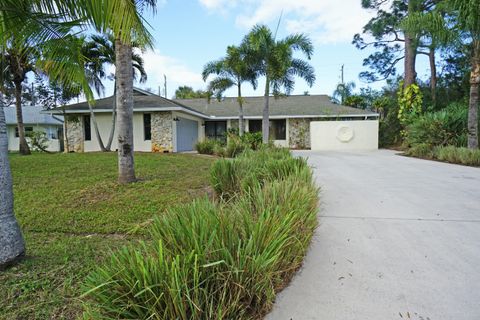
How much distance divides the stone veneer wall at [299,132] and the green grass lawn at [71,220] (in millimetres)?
13534

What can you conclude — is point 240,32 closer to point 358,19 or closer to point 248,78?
point 248,78

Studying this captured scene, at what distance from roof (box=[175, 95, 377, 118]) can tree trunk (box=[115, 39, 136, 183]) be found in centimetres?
1408

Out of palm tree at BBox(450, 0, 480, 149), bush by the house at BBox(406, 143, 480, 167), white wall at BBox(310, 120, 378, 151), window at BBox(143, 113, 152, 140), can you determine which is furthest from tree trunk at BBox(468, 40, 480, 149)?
window at BBox(143, 113, 152, 140)

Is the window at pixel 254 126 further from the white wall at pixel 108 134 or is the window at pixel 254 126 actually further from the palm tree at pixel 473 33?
the palm tree at pixel 473 33

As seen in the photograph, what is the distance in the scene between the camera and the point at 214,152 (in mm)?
14875

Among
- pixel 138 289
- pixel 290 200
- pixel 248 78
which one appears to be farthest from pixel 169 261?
pixel 248 78

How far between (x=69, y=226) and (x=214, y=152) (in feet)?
35.1

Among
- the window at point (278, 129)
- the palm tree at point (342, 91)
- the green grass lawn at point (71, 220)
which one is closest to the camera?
the green grass lawn at point (71, 220)

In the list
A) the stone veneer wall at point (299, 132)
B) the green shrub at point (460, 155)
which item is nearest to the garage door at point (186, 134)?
the stone veneer wall at point (299, 132)

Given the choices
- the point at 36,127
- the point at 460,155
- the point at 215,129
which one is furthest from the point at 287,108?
the point at 36,127

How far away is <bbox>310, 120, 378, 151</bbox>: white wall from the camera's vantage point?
19.0 m

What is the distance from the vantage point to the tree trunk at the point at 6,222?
277cm

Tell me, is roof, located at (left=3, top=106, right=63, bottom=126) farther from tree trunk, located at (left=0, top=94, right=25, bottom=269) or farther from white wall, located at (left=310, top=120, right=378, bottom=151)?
tree trunk, located at (left=0, top=94, right=25, bottom=269)

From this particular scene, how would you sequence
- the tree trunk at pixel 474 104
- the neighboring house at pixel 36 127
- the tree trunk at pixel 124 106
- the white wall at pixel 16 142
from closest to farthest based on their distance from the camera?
1. the tree trunk at pixel 124 106
2. the tree trunk at pixel 474 104
3. the white wall at pixel 16 142
4. the neighboring house at pixel 36 127
